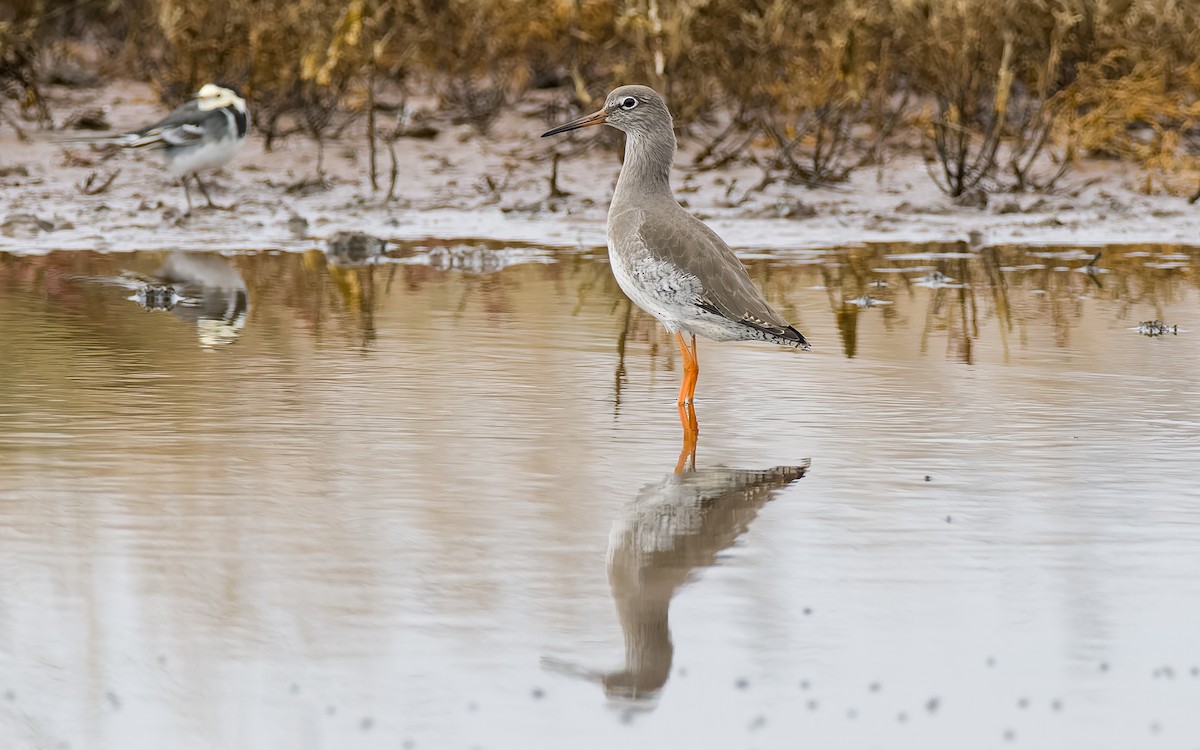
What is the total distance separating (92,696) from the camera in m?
3.94

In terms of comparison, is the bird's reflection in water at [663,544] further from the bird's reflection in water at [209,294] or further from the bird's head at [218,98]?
the bird's head at [218,98]

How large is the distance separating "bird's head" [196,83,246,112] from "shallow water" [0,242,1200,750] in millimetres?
5195

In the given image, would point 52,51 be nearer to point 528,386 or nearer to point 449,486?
point 528,386

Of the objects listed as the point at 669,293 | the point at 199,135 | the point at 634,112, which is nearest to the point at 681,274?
the point at 669,293

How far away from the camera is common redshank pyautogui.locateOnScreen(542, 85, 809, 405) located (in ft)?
23.5

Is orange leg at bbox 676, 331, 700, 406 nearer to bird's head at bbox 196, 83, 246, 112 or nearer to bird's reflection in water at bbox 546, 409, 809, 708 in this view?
bird's reflection in water at bbox 546, 409, 809, 708

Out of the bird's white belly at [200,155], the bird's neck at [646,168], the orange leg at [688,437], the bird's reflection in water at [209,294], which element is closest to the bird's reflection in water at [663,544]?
the orange leg at [688,437]

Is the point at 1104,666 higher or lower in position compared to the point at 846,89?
lower

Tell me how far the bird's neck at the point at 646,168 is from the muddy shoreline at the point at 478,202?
17.0 ft

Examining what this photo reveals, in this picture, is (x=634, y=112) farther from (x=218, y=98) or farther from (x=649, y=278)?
(x=218, y=98)

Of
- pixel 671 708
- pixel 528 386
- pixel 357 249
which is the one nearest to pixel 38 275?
pixel 357 249

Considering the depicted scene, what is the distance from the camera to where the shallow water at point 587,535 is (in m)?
3.91

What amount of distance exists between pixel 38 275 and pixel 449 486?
639 cm

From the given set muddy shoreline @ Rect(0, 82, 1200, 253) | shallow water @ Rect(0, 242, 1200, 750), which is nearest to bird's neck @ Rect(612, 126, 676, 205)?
shallow water @ Rect(0, 242, 1200, 750)
